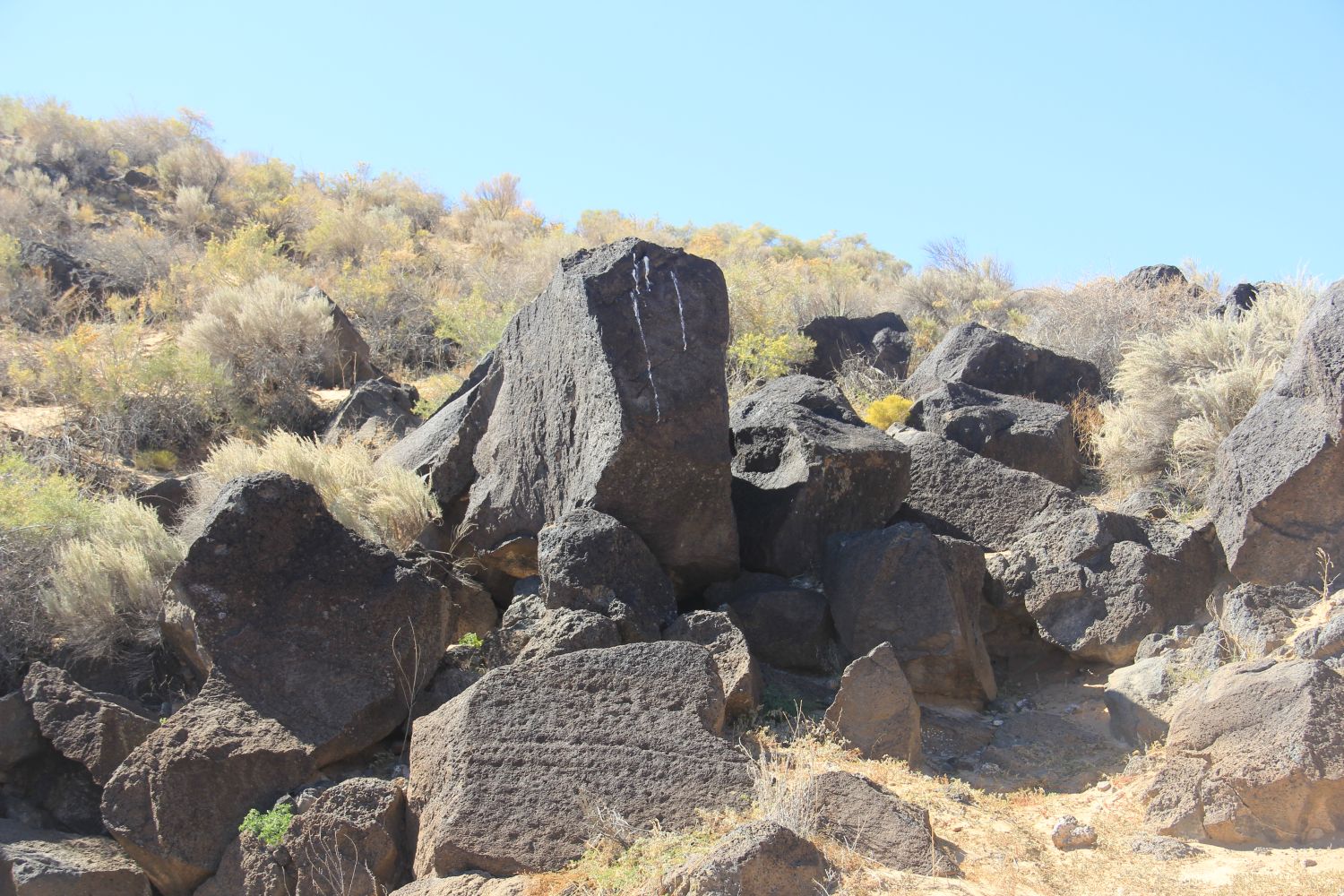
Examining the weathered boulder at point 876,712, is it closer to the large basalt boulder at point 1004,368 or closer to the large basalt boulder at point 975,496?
the large basalt boulder at point 975,496

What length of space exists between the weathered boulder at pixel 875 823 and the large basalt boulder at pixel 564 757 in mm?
384

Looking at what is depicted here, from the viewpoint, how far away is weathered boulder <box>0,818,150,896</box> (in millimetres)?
5109

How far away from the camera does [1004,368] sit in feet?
33.6

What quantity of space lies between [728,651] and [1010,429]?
383 cm

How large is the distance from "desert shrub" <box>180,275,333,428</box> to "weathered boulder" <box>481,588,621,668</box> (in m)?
5.09

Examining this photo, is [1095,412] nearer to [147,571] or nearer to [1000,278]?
[147,571]

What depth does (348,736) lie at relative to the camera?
574 cm

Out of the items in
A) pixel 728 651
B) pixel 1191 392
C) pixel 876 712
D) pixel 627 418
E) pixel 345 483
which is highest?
pixel 1191 392

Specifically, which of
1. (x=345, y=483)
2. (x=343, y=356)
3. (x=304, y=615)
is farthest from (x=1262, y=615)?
(x=343, y=356)

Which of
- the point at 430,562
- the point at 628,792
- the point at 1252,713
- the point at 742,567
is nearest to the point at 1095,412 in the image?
the point at 742,567

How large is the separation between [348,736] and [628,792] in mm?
1755

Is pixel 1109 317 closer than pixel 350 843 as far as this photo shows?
No

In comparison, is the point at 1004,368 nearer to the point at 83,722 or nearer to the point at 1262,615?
the point at 1262,615

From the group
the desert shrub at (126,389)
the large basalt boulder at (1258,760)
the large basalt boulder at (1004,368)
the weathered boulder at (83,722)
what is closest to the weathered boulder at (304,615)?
the weathered boulder at (83,722)
